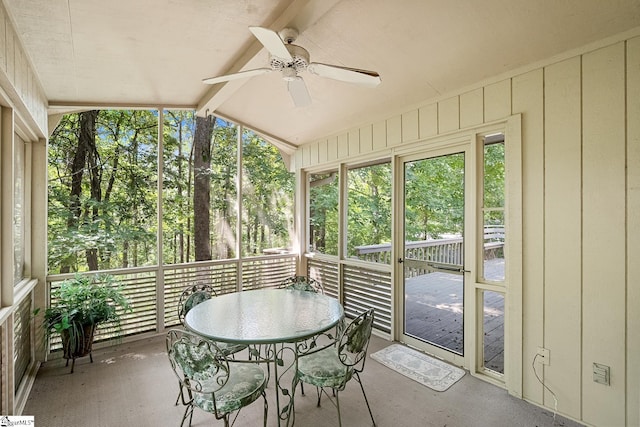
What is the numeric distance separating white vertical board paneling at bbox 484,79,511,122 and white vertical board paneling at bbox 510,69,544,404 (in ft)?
0.22

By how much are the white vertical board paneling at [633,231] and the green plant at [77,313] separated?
420cm

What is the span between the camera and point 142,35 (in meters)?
2.17

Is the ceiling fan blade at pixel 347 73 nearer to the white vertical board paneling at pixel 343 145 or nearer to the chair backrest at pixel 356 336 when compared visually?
the chair backrest at pixel 356 336

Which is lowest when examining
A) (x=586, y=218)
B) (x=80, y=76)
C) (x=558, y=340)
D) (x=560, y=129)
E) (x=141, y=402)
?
(x=141, y=402)

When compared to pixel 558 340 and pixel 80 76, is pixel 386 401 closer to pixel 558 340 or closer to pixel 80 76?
pixel 558 340

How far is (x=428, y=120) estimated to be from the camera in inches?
119

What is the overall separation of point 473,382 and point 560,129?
2156 mm

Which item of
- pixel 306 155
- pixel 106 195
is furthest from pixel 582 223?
pixel 106 195

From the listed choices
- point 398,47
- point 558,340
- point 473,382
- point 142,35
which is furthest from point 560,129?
point 142,35

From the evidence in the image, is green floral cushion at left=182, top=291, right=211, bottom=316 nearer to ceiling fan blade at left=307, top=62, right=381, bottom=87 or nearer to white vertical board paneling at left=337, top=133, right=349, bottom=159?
ceiling fan blade at left=307, top=62, right=381, bottom=87

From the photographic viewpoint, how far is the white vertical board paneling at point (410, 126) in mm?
3139

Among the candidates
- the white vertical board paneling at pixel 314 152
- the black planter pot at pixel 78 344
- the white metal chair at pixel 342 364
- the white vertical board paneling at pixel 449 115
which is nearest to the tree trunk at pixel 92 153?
the black planter pot at pixel 78 344

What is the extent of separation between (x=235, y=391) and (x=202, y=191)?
3.74 meters

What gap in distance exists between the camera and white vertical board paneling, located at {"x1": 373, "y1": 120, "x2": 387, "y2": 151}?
3498 millimetres
